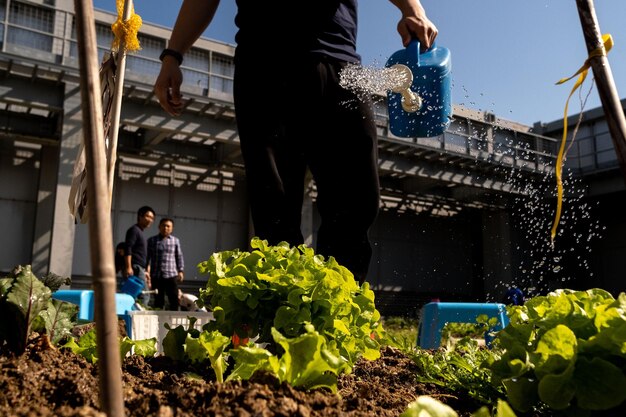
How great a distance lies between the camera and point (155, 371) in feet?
3.24

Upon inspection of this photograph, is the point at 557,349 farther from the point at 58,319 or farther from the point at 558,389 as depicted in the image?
the point at 58,319

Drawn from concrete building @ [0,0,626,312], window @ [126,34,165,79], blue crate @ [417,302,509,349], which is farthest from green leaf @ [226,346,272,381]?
window @ [126,34,165,79]

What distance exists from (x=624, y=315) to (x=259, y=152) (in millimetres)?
1075

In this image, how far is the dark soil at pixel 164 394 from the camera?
0.62 m

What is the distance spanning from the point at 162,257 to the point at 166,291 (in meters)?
0.45

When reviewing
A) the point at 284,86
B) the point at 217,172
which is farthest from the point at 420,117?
the point at 217,172

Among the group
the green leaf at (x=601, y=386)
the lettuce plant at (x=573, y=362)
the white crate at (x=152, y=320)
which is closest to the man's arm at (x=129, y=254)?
the white crate at (x=152, y=320)

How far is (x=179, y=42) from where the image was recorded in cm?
176

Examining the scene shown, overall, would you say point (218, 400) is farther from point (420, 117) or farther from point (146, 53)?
point (146, 53)

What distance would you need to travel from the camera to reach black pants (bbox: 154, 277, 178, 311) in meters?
6.56

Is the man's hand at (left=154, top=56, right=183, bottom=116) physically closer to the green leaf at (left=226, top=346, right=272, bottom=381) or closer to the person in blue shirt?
the person in blue shirt

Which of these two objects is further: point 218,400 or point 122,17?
point 122,17

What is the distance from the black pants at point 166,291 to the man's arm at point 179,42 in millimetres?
5067

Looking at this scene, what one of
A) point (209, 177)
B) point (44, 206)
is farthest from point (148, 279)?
point (209, 177)
